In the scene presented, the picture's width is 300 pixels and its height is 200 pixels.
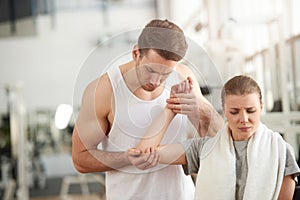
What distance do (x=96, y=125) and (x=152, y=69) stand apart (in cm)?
16

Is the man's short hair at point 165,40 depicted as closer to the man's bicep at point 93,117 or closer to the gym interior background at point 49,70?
the man's bicep at point 93,117

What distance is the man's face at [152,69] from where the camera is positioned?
904 millimetres

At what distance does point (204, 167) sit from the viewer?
95 cm

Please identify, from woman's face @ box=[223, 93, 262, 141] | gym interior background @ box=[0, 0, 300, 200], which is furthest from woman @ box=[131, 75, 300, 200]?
gym interior background @ box=[0, 0, 300, 200]

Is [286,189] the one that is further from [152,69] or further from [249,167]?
[152,69]

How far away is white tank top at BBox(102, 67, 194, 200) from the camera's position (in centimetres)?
96

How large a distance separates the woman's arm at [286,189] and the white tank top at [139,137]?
0.63 ft

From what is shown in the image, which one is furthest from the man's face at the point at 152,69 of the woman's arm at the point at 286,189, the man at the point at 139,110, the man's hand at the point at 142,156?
the woman's arm at the point at 286,189

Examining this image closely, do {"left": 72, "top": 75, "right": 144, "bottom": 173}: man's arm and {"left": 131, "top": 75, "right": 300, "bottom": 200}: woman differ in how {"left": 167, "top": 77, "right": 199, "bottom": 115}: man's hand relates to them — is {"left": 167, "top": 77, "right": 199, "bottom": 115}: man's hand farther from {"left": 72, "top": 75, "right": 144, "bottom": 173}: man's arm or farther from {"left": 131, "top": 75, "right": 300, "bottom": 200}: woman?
{"left": 72, "top": 75, "right": 144, "bottom": 173}: man's arm

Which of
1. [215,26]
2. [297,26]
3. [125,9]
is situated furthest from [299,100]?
[125,9]

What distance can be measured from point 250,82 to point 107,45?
282mm

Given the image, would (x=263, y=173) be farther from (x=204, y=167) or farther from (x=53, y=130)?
(x=53, y=130)

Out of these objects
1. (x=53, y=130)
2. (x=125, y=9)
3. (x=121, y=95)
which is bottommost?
(x=53, y=130)

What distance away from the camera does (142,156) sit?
937 mm
